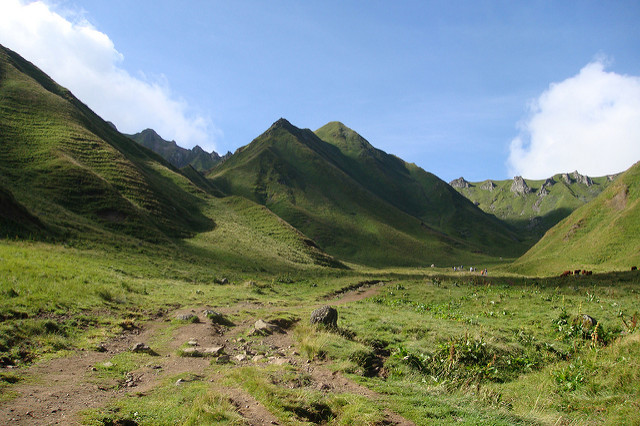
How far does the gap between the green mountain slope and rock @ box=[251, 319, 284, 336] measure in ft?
203

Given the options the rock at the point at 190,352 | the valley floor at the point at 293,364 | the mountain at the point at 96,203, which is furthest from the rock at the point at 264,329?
the mountain at the point at 96,203

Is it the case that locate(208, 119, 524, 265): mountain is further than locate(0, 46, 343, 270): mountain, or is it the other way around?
locate(208, 119, 524, 265): mountain

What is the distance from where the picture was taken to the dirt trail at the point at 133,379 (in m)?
7.68

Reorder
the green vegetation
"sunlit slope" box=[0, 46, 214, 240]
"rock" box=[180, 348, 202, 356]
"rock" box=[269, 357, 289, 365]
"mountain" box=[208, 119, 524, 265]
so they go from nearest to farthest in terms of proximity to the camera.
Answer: the green vegetation, "rock" box=[269, 357, 289, 365], "rock" box=[180, 348, 202, 356], "sunlit slope" box=[0, 46, 214, 240], "mountain" box=[208, 119, 524, 265]

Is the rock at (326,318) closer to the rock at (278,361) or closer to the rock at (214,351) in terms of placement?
the rock at (278,361)

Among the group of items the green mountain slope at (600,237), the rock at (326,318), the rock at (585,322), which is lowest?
the rock at (326,318)

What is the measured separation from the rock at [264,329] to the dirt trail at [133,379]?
0.42 m

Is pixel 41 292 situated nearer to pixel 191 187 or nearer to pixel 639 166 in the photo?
pixel 191 187

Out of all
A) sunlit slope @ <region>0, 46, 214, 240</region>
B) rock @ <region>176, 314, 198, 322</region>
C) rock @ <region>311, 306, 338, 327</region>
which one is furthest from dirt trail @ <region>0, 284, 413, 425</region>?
sunlit slope @ <region>0, 46, 214, 240</region>

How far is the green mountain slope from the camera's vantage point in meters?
62.4

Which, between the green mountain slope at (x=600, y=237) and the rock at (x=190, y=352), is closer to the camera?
the rock at (x=190, y=352)

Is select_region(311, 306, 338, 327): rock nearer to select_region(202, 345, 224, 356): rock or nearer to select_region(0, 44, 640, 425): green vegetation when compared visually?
select_region(0, 44, 640, 425): green vegetation

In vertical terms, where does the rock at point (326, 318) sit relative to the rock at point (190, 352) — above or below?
above

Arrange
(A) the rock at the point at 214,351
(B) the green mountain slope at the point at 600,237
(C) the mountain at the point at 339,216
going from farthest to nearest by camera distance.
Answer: (C) the mountain at the point at 339,216, (B) the green mountain slope at the point at 600,237, (A) the rock at the point at 214,351
